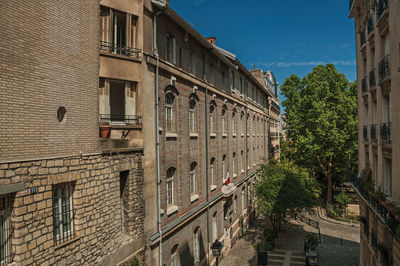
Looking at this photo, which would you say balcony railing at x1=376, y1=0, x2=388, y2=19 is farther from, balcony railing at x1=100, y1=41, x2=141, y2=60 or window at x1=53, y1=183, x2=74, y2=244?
window at x1=53, y1=183, x2=74, y2=244

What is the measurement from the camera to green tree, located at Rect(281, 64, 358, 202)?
30.0 metres

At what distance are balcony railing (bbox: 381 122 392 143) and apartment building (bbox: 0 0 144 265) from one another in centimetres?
1111

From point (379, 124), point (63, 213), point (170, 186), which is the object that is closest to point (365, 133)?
point (379, 124)

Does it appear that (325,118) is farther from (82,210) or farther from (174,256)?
(82,210)

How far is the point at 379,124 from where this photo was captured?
13.9m

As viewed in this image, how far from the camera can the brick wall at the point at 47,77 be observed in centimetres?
689

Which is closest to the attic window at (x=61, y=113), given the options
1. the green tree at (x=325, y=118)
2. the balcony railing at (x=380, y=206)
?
the balcony railing at (x=380, y=206)

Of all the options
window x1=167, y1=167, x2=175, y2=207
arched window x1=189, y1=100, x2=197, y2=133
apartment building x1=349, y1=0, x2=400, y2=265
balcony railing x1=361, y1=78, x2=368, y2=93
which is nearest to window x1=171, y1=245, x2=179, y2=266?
window x1=167, y1=167, x2=175, y2=207

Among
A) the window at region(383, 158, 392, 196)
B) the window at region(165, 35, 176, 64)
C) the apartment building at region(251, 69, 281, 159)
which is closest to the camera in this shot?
the window at region(383, 158, 392, 196)

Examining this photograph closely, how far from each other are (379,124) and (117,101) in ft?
40.3

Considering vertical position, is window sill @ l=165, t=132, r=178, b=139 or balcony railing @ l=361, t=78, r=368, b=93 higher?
balcony railing @ l=361, t=78, r=368, b=93

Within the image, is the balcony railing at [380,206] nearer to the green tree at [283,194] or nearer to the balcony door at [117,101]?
the green tree at [283,194]

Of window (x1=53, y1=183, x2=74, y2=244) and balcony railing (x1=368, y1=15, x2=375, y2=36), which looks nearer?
window (x1=53, y1=183, x2=74, y2=244)

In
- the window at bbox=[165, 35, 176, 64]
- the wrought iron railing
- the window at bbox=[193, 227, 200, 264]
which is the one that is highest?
the window at bbox=[165, 35, 176, 64]
